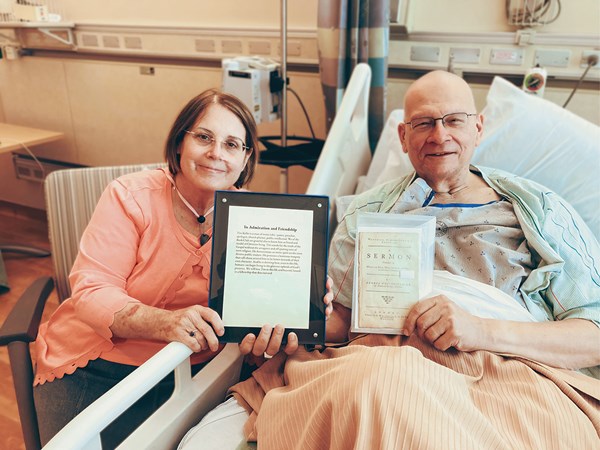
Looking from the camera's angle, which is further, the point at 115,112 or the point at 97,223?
the point at 115,112

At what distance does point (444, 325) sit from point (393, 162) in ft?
2.99

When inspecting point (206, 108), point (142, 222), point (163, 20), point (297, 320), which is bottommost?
point (297, 320)

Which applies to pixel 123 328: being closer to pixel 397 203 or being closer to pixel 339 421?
pixel 339 421

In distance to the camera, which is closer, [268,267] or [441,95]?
[268,267]

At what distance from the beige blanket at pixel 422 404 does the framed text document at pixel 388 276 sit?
0.08 metres

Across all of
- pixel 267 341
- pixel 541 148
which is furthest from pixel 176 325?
pixel 541 148

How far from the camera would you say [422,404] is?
852mm

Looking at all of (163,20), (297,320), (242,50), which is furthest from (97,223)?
(163,20)

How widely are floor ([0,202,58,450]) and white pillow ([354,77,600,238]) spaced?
1.76m

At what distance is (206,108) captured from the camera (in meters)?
1.33

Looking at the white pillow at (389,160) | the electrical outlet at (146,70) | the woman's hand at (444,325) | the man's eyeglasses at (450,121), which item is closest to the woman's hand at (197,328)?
the woman's hand at (444,325)

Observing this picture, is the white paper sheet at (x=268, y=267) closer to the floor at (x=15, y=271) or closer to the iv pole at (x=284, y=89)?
the iv pole at (x=284, y=89)

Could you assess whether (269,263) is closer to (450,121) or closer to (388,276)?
(388,276)

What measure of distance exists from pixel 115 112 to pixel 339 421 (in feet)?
10.2
